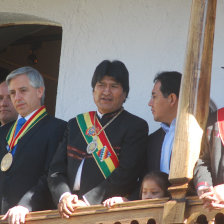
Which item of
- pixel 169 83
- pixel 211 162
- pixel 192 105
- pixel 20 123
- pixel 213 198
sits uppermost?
pixel 169 83

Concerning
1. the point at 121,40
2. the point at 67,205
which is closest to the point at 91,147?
the point at 67,205

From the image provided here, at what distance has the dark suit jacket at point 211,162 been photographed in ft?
18.3

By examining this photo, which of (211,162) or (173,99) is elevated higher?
(173,99)

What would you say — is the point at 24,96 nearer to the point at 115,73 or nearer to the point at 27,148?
the point at 27,148

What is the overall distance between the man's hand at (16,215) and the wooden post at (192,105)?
123 centimetres

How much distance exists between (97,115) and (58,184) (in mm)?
684

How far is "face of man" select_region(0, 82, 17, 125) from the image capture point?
7469 millimetres

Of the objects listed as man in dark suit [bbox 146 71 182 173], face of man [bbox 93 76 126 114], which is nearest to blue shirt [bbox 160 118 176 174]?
man in dark suit [bbox 146 71 182 173]

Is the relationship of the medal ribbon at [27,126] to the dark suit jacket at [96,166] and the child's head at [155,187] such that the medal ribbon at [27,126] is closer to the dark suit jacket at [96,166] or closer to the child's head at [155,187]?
the dark suit jacket at [96,166]

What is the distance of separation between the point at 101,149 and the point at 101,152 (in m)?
0.03

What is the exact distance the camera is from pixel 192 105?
18.0 feet

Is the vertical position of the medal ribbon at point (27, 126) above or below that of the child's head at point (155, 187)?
above

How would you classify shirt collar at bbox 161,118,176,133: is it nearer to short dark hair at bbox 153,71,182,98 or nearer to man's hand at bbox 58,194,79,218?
short dark hair at bbox 153,71,182,98

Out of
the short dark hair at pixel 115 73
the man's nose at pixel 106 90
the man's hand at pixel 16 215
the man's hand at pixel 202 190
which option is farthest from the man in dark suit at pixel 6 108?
the man's hand at pixel 202 190
